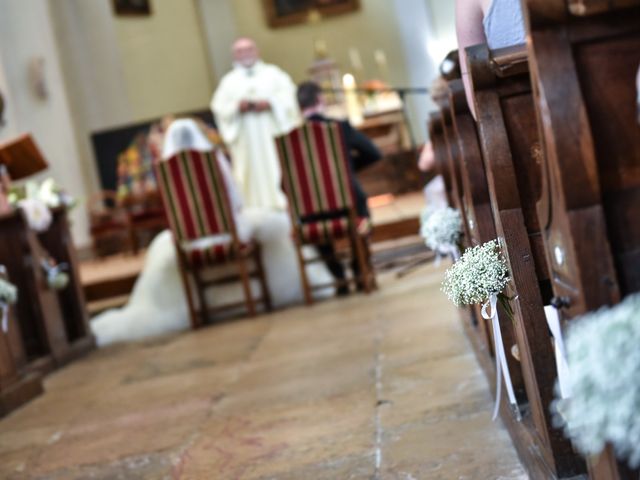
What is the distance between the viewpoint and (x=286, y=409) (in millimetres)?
4203

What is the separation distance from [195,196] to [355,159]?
1.16 meters

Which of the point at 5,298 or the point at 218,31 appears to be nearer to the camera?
the point at 5,298

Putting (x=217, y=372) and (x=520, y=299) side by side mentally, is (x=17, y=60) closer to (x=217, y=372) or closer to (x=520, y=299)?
(x=217, y=372)

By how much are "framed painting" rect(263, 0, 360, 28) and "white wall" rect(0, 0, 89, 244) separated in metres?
3.42

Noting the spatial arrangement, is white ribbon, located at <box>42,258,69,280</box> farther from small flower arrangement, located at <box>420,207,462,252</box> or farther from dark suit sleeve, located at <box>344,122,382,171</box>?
small flower arrangement, located at <box>420,207,462,252</box>

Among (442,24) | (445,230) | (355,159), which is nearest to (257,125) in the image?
(442,24)

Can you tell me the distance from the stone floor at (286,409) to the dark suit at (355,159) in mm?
866

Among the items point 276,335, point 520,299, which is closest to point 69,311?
point 276,335

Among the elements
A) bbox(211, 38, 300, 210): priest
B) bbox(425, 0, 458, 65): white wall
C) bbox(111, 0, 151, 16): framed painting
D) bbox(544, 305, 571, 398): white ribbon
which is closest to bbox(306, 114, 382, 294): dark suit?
bbox(425, 0, 458, 65): white wall

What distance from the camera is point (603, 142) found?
1648 mm

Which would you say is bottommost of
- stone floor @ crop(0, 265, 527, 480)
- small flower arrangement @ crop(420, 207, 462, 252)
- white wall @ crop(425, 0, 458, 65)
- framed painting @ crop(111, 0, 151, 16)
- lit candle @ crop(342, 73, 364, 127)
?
stone floor @ crop(0, 265, 527, 480)

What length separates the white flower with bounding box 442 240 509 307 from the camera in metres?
2.34

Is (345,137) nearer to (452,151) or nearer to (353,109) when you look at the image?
(452,151)

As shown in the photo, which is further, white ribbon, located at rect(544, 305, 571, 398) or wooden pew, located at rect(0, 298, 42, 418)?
wooden pew, located at rect(0, 298, 42, 418)
